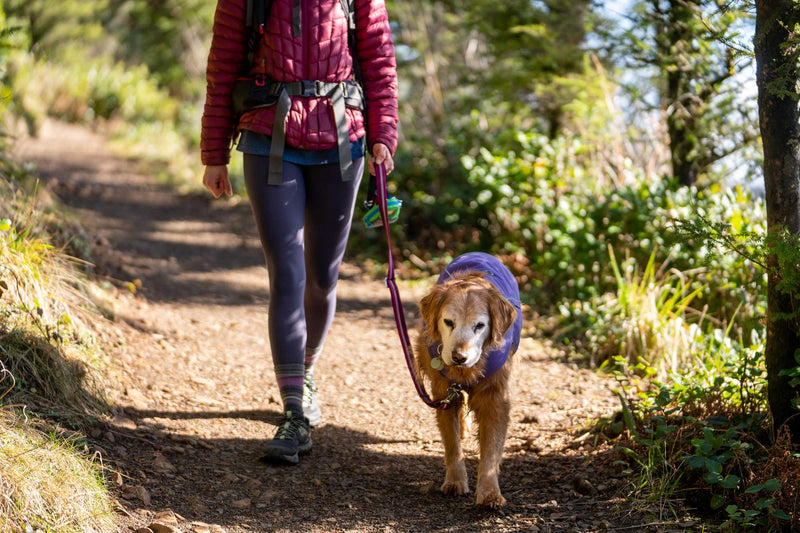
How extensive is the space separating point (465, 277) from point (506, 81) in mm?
4615

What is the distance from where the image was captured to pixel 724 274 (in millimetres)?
4922

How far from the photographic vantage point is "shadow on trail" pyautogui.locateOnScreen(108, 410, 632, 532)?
9.35 feet

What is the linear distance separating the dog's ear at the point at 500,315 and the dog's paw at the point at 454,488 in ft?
2.13

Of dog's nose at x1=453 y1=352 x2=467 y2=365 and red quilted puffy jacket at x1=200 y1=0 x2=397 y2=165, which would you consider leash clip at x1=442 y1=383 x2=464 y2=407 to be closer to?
dog's nose at x1=453 y1=352 x2=467 y2=365

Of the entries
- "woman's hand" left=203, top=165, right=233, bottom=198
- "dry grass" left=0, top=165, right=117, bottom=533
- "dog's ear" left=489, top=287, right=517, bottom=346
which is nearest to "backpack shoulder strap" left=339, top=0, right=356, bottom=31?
"woman's hand" left=203, top=165, right=233, bottom=198

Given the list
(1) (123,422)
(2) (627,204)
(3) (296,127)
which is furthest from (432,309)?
(2) (627,204)

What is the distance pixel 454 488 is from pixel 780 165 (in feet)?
6.44

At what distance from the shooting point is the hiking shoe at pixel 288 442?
3258 millimetres

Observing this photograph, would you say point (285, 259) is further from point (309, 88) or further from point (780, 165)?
point (780, 165)

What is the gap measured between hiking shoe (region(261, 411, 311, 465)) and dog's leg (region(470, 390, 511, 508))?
826 millimetres

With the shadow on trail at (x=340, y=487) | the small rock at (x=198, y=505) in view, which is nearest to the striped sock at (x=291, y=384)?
the shadow on trail at (x=340, y=487)

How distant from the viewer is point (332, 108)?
321 cm

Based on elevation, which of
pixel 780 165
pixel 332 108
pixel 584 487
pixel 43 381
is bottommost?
pixel 584 487

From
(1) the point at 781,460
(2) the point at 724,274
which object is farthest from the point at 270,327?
(2) the point at 724,274
